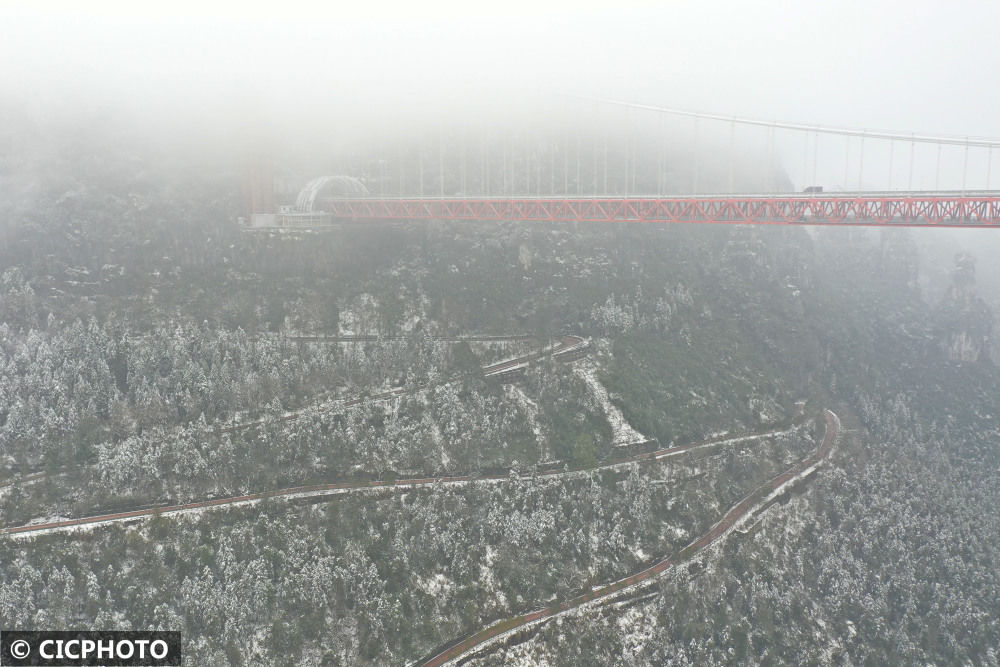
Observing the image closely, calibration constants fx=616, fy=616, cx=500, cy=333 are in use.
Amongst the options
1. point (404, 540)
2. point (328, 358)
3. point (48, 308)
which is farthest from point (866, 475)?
point (48, 308)

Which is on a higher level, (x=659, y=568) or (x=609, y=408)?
(x=609, y=408)

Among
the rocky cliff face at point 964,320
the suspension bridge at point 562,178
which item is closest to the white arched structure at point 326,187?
the suspension bridge at point 562,178

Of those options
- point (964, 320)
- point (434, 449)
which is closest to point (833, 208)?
point (434, 449)

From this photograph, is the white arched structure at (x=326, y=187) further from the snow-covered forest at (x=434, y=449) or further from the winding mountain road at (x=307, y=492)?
the winding mountain road at (x=307, y=492)

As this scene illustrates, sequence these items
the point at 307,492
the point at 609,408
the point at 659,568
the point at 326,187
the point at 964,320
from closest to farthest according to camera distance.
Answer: the point at 307,492
the point at 659,568
the point at 609,408
the point at 326,187
the point at 964,320

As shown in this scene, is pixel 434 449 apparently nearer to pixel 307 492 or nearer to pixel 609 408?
pixel 307 492

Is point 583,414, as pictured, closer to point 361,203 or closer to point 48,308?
point 361,203
